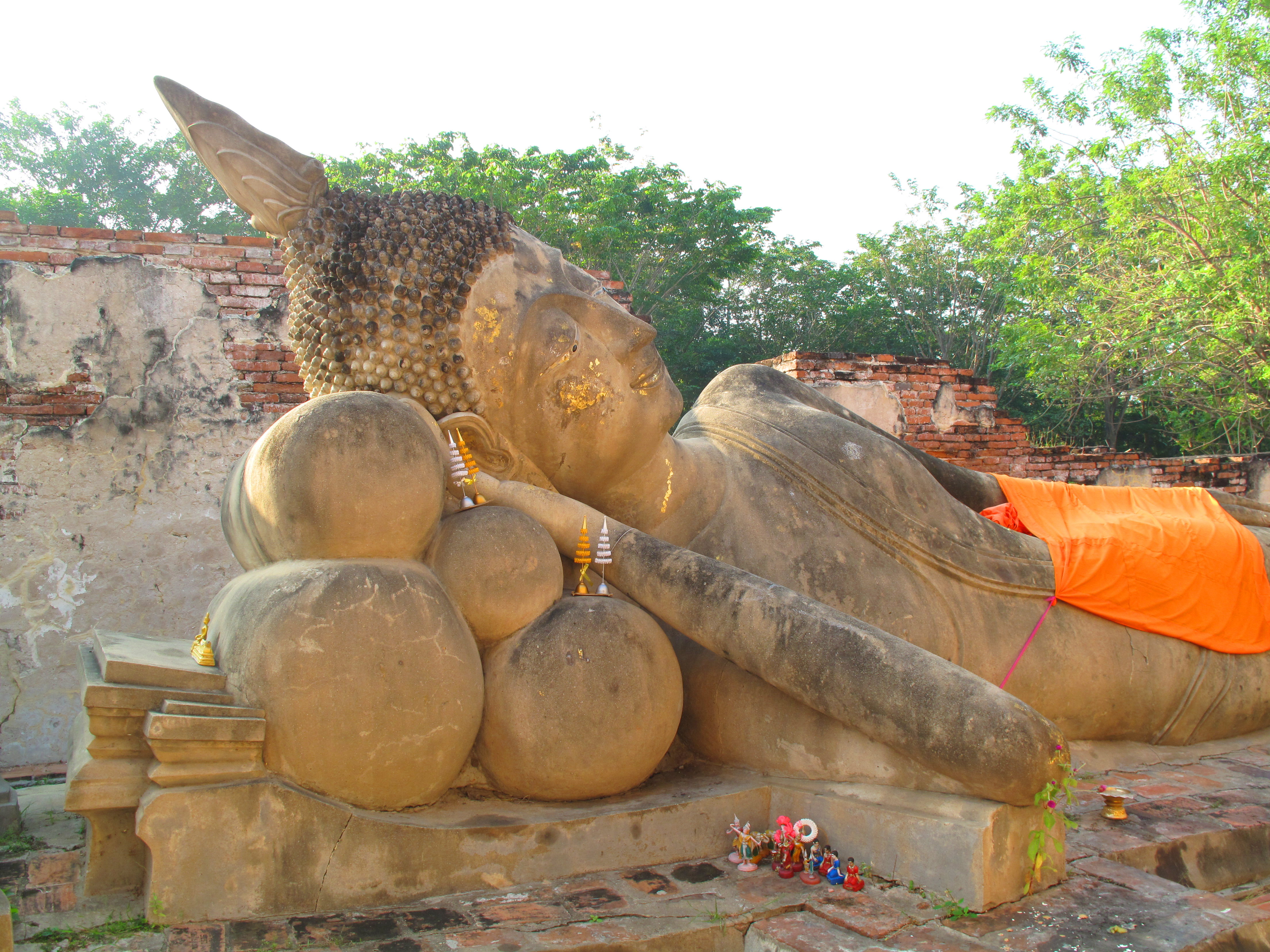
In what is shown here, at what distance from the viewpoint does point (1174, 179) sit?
10227 mm

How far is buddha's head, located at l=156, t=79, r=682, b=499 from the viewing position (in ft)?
7.91

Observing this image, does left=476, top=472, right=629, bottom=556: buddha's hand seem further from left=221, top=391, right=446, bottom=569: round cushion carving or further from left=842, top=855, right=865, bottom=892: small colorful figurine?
left=842, top=855, right=865, bottom=892: small colorful figurine

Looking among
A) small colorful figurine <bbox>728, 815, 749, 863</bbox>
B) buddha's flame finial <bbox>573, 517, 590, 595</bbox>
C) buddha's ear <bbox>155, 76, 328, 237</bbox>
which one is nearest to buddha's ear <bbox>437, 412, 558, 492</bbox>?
buddha's flame finial <bbox>573, 517, 590, 595</bbox>

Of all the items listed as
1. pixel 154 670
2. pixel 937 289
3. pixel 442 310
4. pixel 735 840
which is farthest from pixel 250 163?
pixel 937 289

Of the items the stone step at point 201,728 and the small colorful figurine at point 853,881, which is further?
the small colorful figurine at point 853,881

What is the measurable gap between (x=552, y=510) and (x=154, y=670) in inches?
39.6

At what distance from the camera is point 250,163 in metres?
2.42

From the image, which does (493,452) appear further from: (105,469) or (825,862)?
(105,469)

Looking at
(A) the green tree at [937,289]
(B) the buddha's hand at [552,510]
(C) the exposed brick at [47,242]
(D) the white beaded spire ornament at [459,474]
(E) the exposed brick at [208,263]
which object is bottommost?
(B) the buddha's hand at [552,510]

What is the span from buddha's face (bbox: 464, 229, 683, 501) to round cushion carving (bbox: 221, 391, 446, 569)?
1.32 ft

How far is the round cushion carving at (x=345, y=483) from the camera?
2.05 meters

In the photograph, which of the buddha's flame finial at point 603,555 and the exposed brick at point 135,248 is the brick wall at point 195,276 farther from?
the buddha's flame finial at point 603,555

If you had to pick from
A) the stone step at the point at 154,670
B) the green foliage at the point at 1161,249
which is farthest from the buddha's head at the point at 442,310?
the green foliage at the point at 1161,249

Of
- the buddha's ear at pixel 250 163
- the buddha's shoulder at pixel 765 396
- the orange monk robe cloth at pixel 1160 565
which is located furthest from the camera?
the buddha's shoulder at pixel 765 396
